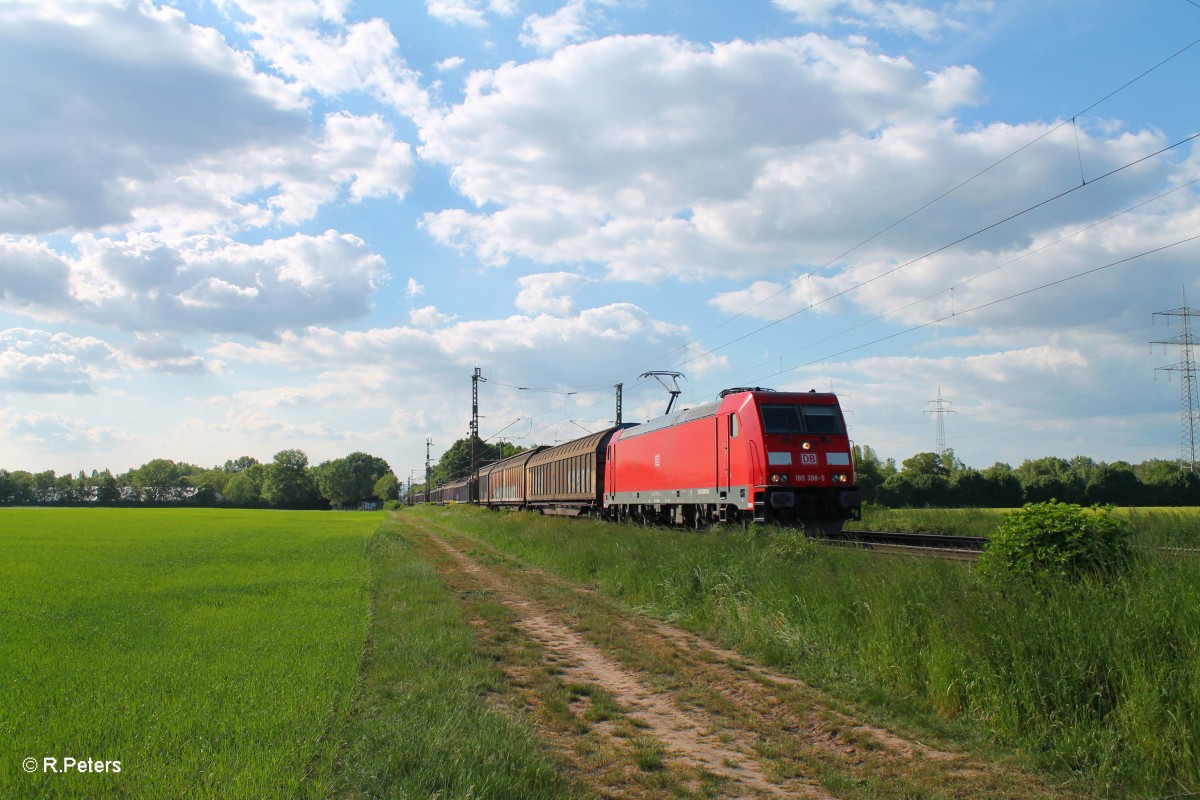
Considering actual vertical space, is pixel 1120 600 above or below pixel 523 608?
above

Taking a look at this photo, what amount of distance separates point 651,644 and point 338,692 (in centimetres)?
409

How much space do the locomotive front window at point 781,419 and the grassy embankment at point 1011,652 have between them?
8108 millimetres

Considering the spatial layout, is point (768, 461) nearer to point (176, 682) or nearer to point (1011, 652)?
point (1011, 652)

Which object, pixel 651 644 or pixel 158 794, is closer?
pixel 158 794

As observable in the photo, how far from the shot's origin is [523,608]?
1311 cm

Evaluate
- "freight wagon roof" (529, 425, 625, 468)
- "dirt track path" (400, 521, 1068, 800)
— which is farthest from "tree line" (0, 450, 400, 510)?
"dirt track path" (400, 521, 1068, 800)

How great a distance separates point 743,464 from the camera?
1902cm

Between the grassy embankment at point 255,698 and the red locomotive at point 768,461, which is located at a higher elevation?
the red locomotive at point 768,461

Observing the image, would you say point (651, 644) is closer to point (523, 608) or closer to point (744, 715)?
point (744, 715)

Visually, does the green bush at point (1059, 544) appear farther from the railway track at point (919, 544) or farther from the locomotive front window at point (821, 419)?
the locomotive front window at point (821, 419)

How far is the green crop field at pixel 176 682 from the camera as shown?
5051 mm

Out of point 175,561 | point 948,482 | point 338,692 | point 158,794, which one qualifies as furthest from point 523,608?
point 948,482

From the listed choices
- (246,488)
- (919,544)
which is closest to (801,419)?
(919,544)

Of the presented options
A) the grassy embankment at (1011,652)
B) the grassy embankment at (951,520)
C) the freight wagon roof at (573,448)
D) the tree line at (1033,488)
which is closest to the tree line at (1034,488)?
the tree line at (1033,488)
